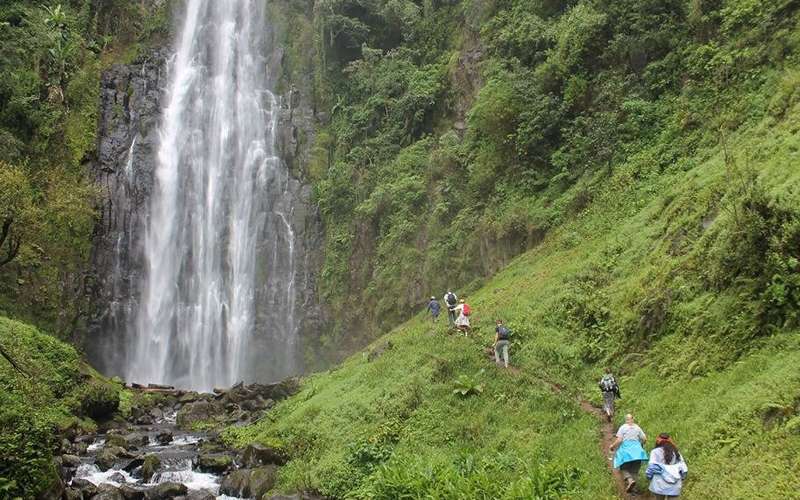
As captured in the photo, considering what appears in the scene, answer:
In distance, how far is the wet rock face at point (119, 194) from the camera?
34906 mm

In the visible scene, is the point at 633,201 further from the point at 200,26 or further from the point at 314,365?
the point at 200,26

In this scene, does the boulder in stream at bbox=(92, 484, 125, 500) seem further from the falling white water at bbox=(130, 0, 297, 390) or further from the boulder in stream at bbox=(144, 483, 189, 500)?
the falling white water at bbox=(130, 0, 297, 390)

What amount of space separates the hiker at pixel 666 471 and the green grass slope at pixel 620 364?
1.28ft

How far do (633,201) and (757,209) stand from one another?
9.11 metres

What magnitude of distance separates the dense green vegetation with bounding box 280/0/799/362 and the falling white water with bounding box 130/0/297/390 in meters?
3.41

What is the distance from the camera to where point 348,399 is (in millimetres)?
18562

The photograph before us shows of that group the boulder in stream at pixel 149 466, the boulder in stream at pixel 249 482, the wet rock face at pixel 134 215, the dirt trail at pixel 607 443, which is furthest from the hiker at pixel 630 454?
the wet rock face at pixel 134 215

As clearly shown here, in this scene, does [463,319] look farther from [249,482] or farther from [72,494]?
[72,494]

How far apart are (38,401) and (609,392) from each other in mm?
17922

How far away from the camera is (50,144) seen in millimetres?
35656

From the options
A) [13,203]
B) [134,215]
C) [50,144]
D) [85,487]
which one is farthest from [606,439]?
[50,144]

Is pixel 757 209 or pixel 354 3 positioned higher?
pixel 354 3

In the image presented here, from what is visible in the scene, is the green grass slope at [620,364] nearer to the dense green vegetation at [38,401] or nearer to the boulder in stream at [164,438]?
the boulder in stream at [164,438]

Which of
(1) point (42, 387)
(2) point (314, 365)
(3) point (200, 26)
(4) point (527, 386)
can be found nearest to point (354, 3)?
(3) point (200, 26)
